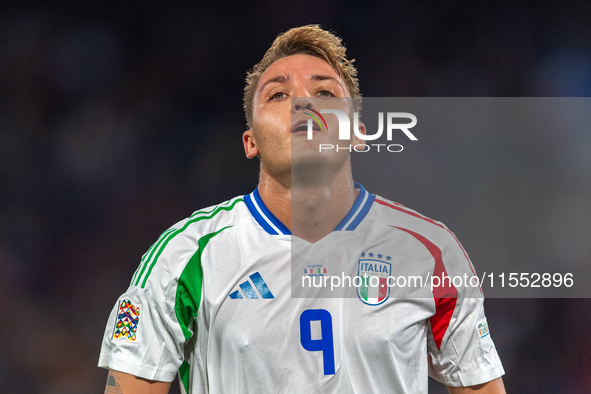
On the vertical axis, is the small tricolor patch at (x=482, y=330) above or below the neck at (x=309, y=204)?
below

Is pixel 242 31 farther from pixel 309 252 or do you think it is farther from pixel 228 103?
pixel 309 252

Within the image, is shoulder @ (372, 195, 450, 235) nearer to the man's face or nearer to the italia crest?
the italia crest

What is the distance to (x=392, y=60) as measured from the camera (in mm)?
3512

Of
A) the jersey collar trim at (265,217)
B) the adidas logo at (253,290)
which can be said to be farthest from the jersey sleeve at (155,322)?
the jersey collar trim at (265,217)

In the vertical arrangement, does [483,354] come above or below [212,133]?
below

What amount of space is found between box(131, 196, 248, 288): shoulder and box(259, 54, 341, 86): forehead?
557 mm

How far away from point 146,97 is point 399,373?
104 inches

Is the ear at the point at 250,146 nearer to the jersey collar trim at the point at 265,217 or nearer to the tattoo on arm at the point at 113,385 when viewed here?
the jersey collar trim at the point at 265,217

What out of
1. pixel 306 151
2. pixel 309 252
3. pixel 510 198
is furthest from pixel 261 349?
pixel 510 198

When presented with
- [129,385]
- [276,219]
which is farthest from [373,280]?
[129,385]

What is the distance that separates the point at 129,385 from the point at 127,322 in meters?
0.21

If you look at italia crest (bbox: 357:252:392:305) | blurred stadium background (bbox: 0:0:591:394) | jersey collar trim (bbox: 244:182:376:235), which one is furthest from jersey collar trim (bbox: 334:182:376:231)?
blurred stadium background (bbox: 0:0:591:394)

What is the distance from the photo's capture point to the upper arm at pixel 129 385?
1801 mm

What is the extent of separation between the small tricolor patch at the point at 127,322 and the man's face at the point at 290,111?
728mm
